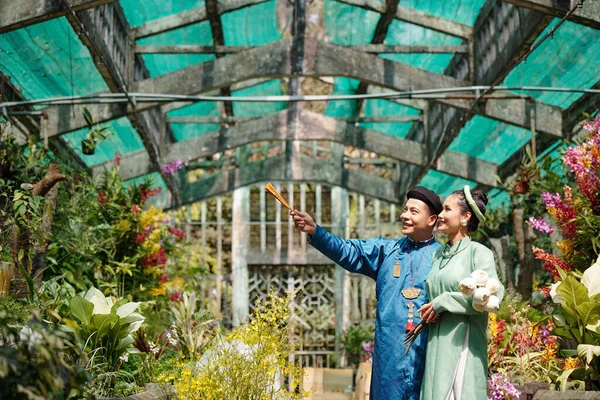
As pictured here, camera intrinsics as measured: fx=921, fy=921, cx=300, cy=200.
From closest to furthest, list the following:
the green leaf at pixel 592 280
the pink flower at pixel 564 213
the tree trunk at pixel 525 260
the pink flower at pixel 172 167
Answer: the green leaf at pixel 592 280 < the pink flower at pixel 564 213 < the tree trunk at pixel 525 260 < the pink flower at pixel 172 167

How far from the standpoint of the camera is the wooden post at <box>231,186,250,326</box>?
39.4 feet

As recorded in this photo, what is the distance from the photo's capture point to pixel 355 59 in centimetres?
811

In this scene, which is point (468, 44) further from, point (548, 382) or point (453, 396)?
point (453, 396)

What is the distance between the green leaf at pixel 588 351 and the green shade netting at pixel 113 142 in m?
6.12

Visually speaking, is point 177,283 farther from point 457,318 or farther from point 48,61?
point 457,318

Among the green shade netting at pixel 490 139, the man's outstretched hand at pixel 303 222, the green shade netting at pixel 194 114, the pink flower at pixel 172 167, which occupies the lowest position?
the man's outstretched hand at pixel 303 222

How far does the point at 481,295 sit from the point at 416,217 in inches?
27.6

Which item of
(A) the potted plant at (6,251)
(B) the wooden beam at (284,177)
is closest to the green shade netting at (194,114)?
(B) the wooden beam at (284,177)

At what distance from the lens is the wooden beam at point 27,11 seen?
611cm

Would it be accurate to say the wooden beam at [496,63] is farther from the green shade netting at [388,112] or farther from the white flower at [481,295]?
the white flower at [481,295]

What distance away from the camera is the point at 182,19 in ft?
27.5

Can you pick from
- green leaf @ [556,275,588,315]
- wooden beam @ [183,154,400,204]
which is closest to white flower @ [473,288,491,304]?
green leaf @ [556,275,588,315]

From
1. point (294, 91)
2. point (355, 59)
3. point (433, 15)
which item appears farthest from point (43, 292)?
point (294, 91)

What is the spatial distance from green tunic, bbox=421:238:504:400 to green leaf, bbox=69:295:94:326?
161 centimetres
